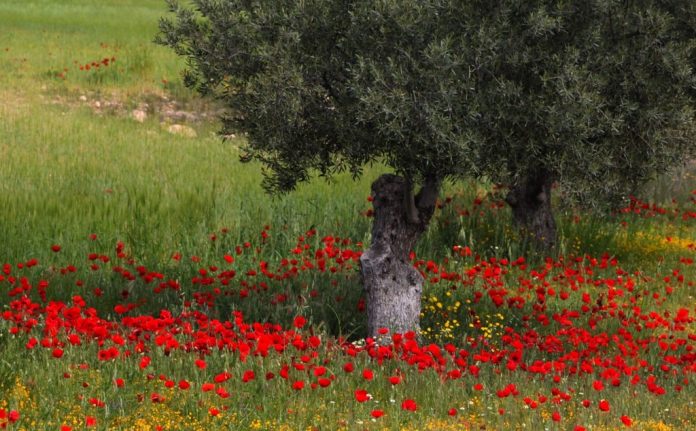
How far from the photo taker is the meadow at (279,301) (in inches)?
285

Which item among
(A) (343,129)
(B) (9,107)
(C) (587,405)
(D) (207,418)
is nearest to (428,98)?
(A) (343,129)

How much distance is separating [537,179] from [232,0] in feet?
21.4

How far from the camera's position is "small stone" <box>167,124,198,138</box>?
23094 mm

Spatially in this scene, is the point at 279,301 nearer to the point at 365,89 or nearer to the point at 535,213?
the point at 365,89

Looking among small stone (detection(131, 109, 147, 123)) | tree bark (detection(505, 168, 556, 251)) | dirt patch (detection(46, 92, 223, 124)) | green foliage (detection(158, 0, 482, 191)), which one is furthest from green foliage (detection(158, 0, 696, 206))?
dirt patch (detection(46, 92, 223, 124))

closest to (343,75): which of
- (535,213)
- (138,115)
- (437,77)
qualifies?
(437,77)

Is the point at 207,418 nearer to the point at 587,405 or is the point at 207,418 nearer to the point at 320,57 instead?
the point at 587,405

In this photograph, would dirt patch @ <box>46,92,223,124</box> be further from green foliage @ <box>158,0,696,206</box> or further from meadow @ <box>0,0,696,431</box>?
green foliage @ <box>158,0,696,206</box>

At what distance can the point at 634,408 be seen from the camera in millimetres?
8219

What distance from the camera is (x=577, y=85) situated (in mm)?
9094

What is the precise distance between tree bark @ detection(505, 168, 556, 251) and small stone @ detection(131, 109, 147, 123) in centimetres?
1198

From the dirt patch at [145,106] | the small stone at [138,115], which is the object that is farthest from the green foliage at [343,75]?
the dirt patch at [145,106]

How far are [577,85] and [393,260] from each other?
269cm

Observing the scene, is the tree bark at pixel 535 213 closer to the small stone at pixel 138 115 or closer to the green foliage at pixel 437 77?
the green foliage at pixel 437 77
